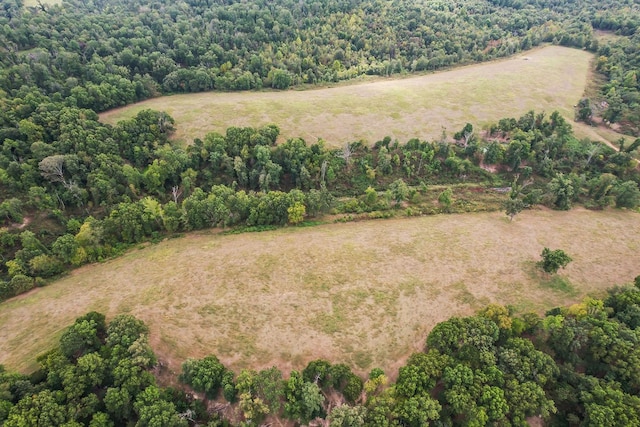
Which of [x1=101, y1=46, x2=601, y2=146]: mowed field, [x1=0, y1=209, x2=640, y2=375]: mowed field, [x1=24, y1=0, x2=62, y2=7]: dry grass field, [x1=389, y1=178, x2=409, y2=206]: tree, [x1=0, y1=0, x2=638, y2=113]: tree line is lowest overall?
[x1=0, y1=209, x2=640, y2=375]: mowed field

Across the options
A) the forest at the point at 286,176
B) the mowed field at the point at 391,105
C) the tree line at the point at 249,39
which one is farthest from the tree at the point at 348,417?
the tree line at the point at 249,39

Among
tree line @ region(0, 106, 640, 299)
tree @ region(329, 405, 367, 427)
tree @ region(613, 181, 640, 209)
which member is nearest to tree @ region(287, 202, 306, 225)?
tree line @ region(0, 106, 640, 299)

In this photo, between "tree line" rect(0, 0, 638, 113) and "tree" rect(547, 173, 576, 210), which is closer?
"tree" rect(547, 173, 576, 210)

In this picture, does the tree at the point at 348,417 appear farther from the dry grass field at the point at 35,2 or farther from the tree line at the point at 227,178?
the dry grass field at the point at 35,2

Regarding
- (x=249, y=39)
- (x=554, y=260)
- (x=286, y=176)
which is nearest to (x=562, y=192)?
(x=554, y=260)


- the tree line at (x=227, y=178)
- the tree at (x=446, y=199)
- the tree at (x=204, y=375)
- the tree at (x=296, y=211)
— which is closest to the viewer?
the tree at (x=204, y=375)

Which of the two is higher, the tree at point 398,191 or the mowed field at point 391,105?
the mowed field at point 391,105

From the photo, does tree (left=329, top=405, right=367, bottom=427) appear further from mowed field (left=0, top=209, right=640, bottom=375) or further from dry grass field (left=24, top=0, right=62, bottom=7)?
dry grass field (left=24, top=0, right=62, bottom=7)
